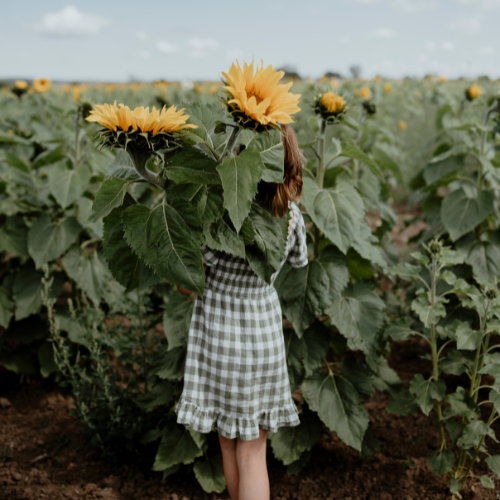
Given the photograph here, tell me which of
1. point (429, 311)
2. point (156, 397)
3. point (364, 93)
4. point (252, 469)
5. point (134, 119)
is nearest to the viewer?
point (134, 119)

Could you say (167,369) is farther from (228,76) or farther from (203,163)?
(228,76)

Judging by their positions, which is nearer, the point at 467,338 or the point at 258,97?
the point at 258,97

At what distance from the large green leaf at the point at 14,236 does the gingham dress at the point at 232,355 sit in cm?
148

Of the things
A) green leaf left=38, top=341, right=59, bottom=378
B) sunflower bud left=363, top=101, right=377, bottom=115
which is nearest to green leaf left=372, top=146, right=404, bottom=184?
sunflower bud left=363, top=101, right=377, bottom=115

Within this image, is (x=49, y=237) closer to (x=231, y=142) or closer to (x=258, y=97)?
(x=231, y=142)

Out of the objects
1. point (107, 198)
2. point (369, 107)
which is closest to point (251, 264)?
point (107, 198)

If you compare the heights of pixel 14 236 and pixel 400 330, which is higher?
pixel 14 236

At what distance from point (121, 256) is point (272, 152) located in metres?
0.56

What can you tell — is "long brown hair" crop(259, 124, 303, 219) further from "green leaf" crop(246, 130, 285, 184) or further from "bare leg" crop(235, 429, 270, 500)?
"bare leg" crop(235, 429, 270, 500)

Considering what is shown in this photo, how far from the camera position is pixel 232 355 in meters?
1.76

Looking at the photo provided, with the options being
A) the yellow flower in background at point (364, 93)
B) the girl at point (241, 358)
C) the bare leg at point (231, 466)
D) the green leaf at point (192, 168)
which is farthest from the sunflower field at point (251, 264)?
the yellow flower in background at point (364, 93)

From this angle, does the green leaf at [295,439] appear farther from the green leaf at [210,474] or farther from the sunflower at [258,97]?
the sunflower at [258,97]

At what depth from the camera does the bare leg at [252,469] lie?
183 cm

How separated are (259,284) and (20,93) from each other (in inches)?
168
